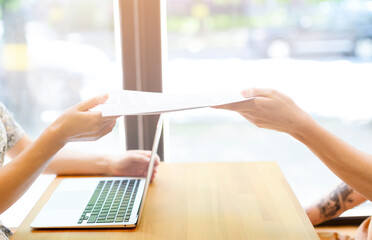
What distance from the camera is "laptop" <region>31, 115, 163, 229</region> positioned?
1.04 metres

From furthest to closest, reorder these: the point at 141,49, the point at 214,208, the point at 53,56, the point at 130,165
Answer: the point at 53,56 → the point at 141,49 → the point at 130,165 → the point at 214,208

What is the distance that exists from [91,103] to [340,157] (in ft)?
2.18

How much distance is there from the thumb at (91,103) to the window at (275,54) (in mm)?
→ 743

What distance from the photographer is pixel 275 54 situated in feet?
6.20

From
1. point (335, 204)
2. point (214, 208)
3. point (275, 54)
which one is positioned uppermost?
point (275, 54)

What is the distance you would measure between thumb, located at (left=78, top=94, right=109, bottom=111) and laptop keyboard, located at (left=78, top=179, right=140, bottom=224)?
0.89 ft

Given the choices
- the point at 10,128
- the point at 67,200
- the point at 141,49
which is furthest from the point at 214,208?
the point at 141,49

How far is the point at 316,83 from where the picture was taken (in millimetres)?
1952

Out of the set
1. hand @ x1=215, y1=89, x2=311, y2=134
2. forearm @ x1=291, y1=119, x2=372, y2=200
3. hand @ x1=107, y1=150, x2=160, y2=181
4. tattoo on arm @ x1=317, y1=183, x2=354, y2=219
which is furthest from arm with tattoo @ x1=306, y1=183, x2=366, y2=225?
hand @ x1=107, y1=150, x2=160, y2=181

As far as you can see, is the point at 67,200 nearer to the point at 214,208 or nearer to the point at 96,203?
the point at 96,203

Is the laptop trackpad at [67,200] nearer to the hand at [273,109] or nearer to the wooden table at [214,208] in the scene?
the wooden table at [214,208]

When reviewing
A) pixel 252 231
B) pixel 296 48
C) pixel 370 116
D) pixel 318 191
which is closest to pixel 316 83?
pixel 296 48

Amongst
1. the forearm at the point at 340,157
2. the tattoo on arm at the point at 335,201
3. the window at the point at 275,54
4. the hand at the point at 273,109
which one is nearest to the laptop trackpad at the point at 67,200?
the hand at the point at 273,109

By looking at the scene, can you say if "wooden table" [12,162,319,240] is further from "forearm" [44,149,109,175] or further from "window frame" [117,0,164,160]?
"window frame" [117,0,164,160]
